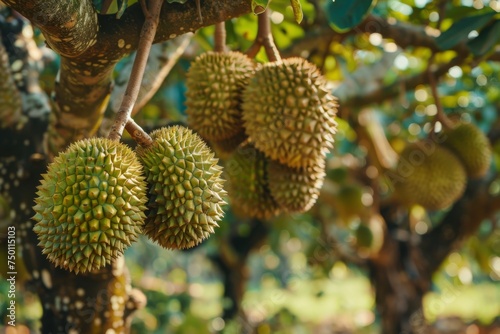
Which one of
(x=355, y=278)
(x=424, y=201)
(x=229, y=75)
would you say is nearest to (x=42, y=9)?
(x=229, y=75)

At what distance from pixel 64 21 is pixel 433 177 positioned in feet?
6.44

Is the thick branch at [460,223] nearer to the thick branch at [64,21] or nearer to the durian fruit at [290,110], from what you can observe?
the durian fruit at [290,110]

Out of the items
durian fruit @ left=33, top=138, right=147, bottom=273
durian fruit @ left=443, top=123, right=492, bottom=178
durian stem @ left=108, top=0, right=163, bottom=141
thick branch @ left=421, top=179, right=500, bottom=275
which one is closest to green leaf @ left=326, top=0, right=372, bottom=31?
durian stem @ left=108, top=0, right=163, bottom=141

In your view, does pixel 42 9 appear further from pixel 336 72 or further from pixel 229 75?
pixel 336 72

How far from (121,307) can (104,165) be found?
69 centimetres

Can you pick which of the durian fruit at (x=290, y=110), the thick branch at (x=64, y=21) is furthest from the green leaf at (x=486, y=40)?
the thick branch at (x=64, y=21)

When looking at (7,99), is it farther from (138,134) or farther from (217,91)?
(138,134)

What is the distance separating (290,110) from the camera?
143 cm

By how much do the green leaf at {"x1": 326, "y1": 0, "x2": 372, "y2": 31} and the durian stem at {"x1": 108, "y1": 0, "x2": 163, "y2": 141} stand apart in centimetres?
68

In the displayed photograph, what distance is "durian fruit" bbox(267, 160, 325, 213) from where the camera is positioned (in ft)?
5.13

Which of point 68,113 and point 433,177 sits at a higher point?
point 68,113

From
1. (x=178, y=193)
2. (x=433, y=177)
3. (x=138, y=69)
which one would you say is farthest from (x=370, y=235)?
(x=138, y=69)

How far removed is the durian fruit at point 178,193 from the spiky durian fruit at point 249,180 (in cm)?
55

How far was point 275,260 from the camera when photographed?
500 inches
